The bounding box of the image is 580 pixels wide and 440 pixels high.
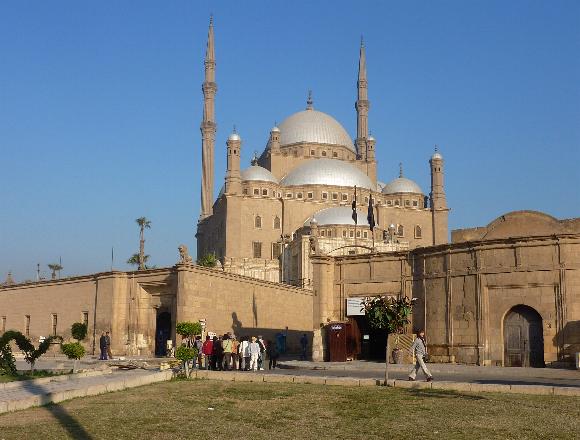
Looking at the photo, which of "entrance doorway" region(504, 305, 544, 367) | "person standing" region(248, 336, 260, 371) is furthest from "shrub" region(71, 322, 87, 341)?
"entrance doorway" region(504, 305, 544, 367)

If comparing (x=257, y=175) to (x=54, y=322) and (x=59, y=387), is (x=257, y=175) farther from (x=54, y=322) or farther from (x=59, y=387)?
(x=59, y=387)

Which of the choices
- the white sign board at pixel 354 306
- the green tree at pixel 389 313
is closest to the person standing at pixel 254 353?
the green tree at pixel 389 313

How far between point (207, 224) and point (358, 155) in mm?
22772

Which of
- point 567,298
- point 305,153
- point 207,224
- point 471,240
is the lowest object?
point 567,298

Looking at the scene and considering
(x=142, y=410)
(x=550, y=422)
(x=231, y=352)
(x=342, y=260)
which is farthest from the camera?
(x=342, y=260)

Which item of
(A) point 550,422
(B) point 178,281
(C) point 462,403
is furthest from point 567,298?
(B) point 178,281

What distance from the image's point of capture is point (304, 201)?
74938 millimetres

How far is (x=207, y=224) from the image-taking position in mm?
78625

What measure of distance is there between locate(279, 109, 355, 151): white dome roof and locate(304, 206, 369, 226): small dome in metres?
16.9

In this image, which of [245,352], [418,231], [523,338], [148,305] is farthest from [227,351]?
[418,231]

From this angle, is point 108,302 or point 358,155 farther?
point 358,155

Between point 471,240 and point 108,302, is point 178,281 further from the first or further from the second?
point 471,240

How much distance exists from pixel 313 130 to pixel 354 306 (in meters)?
60.1

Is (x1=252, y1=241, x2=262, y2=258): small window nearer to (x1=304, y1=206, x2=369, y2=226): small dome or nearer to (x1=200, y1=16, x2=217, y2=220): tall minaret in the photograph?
(x1=304, y1=206, x2=369, y2=226): small dome
